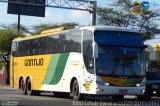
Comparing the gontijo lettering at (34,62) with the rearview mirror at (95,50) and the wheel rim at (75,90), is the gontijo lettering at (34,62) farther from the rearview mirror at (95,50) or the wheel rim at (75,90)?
the rearview mirror at (95,50)

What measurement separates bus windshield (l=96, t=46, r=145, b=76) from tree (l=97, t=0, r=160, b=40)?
85.0 ft

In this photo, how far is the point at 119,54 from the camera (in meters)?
21.7

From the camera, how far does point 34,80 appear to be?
93.4 ft

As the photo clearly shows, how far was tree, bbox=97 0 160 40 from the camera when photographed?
47.9m

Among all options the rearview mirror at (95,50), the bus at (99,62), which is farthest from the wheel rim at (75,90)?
the rearview mirror at (95,50)

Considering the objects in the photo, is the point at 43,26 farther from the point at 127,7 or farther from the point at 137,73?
the point at 137,73

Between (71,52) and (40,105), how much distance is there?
5055 mm

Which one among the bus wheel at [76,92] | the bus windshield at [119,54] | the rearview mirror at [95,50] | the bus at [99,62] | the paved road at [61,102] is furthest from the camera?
the bus wheel at [76,92]

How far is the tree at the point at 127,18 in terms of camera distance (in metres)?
47.9

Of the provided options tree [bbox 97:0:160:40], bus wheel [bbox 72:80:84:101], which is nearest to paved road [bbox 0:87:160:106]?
bus wheel [bbox 72:80:84:101]

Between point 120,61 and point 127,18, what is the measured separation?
87.2ft

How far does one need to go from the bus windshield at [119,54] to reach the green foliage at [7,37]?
33.9 meters

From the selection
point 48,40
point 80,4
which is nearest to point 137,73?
point 48,40

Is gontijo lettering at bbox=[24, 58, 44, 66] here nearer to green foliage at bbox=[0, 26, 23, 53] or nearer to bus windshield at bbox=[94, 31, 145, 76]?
bus windshield at bbox=[94, 31, 145, 76]
